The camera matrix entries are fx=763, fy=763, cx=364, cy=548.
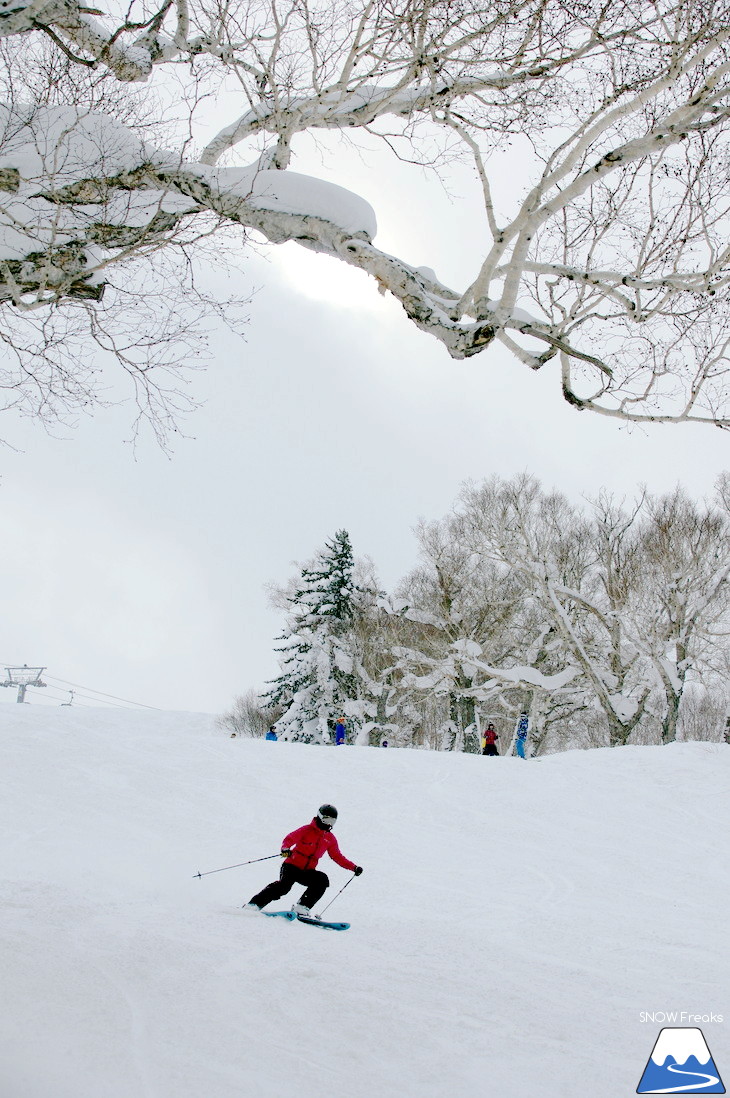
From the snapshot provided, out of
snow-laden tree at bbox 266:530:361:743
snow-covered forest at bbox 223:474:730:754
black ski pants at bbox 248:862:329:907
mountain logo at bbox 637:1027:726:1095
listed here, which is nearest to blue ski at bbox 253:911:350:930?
black ski pants at bbox 248:862:329:907

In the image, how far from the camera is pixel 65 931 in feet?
19.3

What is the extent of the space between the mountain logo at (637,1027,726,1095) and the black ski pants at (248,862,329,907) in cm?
373

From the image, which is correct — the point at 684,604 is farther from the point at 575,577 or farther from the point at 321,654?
the point at 321,654

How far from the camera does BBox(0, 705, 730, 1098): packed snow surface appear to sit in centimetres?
395

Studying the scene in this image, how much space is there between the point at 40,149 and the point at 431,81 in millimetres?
2775

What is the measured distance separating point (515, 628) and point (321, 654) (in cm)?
841

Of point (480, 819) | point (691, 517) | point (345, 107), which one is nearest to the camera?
point (345, 107)

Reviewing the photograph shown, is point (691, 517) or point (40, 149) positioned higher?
point (691, 517)

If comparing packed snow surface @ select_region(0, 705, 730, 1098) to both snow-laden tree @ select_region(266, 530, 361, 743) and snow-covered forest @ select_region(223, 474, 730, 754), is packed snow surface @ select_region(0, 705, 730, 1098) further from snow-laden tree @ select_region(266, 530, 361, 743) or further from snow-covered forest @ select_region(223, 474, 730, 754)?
snow-laden tree @ select_region(266, 530, 361, 743)

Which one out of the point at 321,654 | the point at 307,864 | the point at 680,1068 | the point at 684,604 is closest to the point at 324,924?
the point at 307,864

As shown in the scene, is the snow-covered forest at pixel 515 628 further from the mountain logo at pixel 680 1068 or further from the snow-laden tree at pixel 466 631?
the mountain logo at pixel 680 1068

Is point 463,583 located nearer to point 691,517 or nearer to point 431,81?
point 691,517

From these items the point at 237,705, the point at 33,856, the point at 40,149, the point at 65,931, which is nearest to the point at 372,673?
the point at 237,705

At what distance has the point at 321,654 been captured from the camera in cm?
3281
